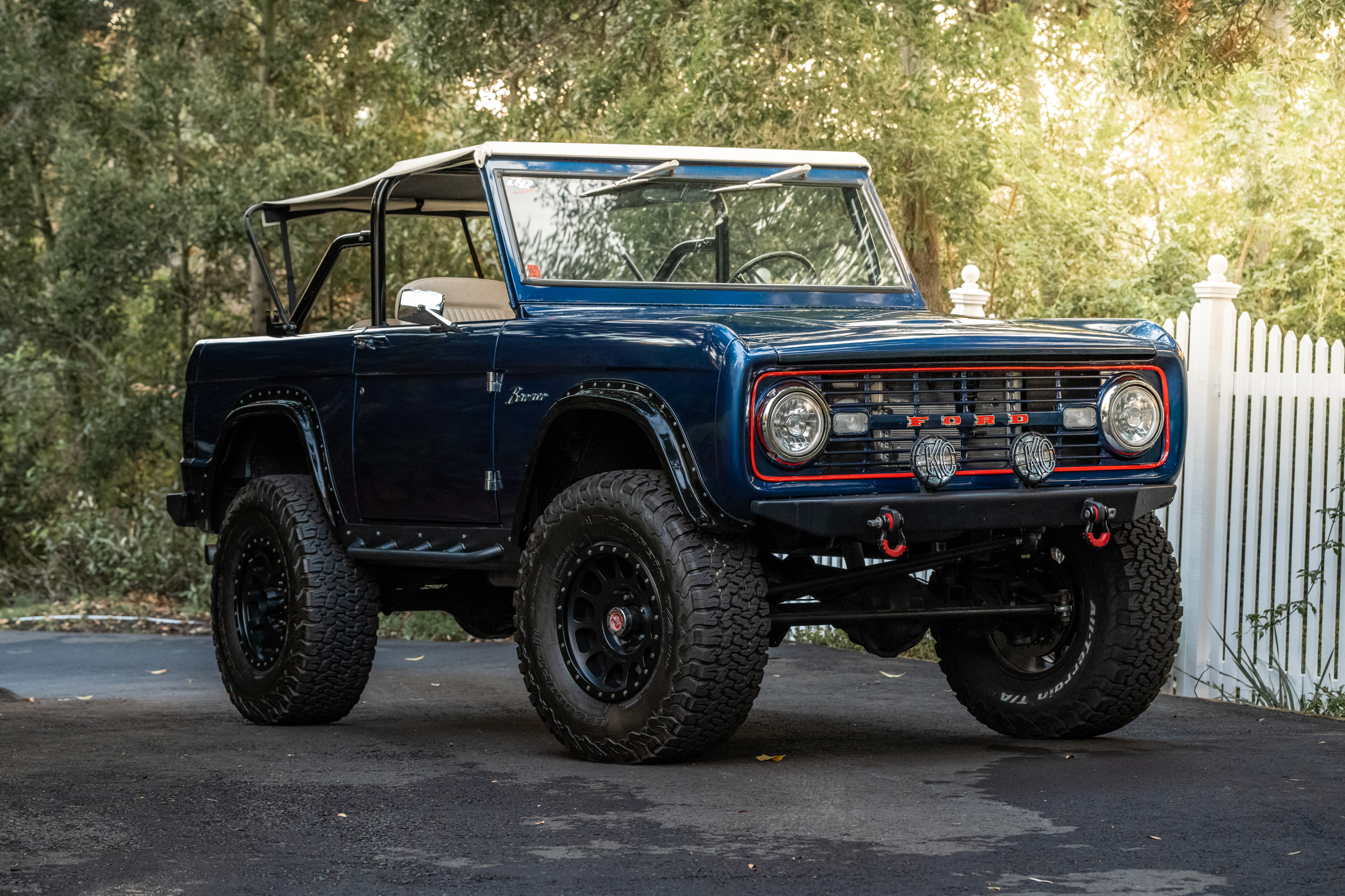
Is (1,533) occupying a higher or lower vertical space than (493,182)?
lower

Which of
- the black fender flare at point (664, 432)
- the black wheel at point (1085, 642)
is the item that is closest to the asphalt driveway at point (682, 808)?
the black wheel at point (1085, 642)

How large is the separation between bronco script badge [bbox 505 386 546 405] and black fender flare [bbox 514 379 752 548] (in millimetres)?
197

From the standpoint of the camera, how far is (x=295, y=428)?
780 centimetres

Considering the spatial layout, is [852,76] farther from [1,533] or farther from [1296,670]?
[1,533]

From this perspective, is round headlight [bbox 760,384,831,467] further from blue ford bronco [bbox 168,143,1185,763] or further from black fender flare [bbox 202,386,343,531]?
black fender flare [bbox 202,386,343,531]

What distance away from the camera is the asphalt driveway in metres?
4.36

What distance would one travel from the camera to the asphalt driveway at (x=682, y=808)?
4.36 meters

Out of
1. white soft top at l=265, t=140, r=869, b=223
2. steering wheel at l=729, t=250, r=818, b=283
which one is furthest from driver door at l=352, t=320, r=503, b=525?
steering wheel at l=729, t=250, r=818, b=283

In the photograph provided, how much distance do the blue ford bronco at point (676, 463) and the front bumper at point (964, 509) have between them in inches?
0.5

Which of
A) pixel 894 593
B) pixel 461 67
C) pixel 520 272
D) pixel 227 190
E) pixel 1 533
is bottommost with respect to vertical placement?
pixel 1 533

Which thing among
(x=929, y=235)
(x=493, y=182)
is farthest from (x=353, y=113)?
(x=493, y=182)

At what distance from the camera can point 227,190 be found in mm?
16859

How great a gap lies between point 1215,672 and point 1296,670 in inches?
17.8

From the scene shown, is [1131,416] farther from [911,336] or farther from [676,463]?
[676,463]
